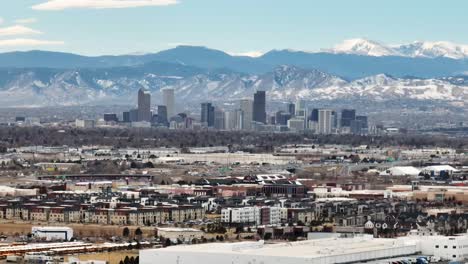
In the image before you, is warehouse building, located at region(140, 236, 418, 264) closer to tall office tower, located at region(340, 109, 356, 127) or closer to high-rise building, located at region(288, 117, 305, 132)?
high-rise building, located at region(288, 117, 305, 132)

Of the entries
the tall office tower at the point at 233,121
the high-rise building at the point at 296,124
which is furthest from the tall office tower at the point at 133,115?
the high-rise building at the point at 296,124

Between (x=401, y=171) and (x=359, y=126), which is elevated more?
(x=401, y=171)

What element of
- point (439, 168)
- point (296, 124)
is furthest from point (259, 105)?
point (439, 168)

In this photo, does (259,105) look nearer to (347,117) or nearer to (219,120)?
(219,120)

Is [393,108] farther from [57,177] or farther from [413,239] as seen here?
[413,239]

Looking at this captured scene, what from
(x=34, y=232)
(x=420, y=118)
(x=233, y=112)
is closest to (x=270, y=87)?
(x=420, y=118)

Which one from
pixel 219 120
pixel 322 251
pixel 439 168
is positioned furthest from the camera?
pixel 219 120
